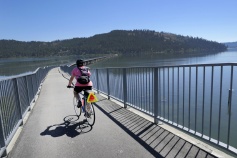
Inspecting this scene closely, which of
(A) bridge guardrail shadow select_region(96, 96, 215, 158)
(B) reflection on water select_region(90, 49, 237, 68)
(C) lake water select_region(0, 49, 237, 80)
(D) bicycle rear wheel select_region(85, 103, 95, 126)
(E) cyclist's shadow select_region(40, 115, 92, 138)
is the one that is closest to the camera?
(A) bridge guardrail shadow select_region(96, 96, 215, 158)

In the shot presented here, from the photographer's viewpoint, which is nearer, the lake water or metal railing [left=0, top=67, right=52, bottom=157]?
metal railing [left=0, top=67, right=52, bottom=157]

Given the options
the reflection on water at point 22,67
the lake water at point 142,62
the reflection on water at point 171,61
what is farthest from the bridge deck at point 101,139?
the reflection on water at point 171,61

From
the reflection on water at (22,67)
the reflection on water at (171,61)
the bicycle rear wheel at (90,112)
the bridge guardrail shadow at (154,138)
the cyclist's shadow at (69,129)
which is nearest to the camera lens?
the bridge guardrail shadow at (154,138)

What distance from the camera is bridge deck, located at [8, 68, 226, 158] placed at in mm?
4270

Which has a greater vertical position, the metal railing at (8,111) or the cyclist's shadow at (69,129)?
the metal railing at (8,111)

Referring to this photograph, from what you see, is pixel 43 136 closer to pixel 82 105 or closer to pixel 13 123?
pixel 13 123

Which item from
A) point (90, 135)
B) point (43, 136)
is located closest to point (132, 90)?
point (90, 135)

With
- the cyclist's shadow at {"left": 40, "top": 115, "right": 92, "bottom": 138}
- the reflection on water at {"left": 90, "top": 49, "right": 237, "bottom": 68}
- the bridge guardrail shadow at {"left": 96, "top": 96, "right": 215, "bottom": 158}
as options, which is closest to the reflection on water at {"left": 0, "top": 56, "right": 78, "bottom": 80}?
the reflection on water at {"left": 90, "top": 49, "right": 237, "bottom": 68}

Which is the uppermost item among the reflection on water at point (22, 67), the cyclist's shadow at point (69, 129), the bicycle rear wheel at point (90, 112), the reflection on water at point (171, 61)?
the bicycle rear wheel at point (90, 112)

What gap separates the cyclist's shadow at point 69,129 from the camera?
5.52 m

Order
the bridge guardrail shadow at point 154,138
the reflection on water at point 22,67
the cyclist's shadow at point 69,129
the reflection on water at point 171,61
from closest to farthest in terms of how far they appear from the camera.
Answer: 1. the bridge guardrail shadow at point 154,138
2. the cyclist's shadow at point 69,129
3. the reflection on water at point 171,61
4. the reflection on water at point 22,67

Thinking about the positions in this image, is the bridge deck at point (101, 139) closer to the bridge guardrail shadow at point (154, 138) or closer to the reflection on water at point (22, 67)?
the bridge guardrail shadow at point (154, 138)

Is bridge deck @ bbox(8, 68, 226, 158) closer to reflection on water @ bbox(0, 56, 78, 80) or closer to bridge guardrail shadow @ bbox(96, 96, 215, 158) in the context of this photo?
bridge guardrail shadow @ bbox(96, 96, 215, 158)

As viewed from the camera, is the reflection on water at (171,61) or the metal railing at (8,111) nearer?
the metal railing at (8,111)
